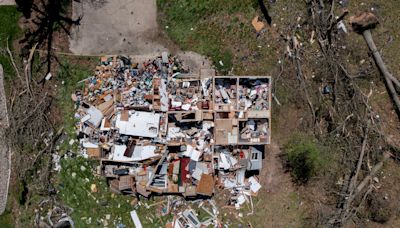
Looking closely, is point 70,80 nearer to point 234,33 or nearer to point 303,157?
point 234,33

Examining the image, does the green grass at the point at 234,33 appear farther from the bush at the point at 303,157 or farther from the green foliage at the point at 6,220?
the green foliage at the point at 6,220

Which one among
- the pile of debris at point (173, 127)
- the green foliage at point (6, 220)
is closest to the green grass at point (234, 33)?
the pile of debris at point (173, 127)

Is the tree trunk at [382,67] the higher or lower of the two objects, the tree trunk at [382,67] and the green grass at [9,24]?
the lower

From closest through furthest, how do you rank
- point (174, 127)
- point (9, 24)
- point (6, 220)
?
point (174, 127), point (9, 24), point (6, 220)

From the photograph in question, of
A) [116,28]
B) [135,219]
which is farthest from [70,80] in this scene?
[135,219]

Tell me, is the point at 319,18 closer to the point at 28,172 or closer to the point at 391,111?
the point at 391,111

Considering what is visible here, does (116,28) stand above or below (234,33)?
above

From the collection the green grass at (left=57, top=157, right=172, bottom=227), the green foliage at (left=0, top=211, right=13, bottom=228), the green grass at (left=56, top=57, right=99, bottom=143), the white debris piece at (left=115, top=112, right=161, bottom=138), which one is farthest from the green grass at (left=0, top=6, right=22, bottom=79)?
the green foliage at (left=0, top=211, right=13, bottom=228)
